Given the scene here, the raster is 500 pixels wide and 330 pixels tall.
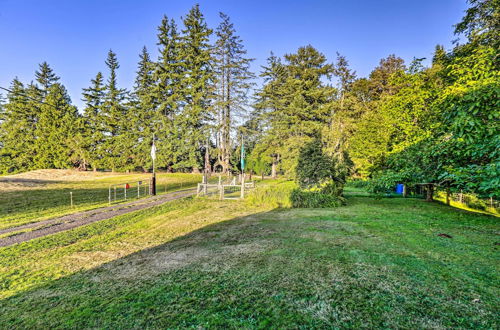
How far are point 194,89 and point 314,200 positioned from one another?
25927 mm

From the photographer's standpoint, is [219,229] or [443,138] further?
[219,229]

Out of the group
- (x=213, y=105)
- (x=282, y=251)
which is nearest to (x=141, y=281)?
(x=282, y=251)

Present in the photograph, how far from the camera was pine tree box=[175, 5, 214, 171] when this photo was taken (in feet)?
101

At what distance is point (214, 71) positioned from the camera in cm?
3025

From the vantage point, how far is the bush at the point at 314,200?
10.1 metres

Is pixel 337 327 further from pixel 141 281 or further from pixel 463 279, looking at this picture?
pixel 141 281

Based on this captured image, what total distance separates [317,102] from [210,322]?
97.9 ft

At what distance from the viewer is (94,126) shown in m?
35.6

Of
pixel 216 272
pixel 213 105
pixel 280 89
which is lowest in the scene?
pixel 216 272

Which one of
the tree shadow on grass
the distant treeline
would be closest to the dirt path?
the tree shadow on grass

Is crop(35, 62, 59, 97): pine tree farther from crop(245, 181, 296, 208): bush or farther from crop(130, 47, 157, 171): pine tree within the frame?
crop(245, 181, 296, 208): bush

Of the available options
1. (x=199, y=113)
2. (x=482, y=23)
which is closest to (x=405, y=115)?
(x=482, y=23)

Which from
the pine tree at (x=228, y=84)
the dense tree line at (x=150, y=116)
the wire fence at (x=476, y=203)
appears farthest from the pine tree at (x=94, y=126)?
the wire fence at (x=476, y=203)

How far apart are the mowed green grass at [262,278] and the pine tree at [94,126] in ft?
111
